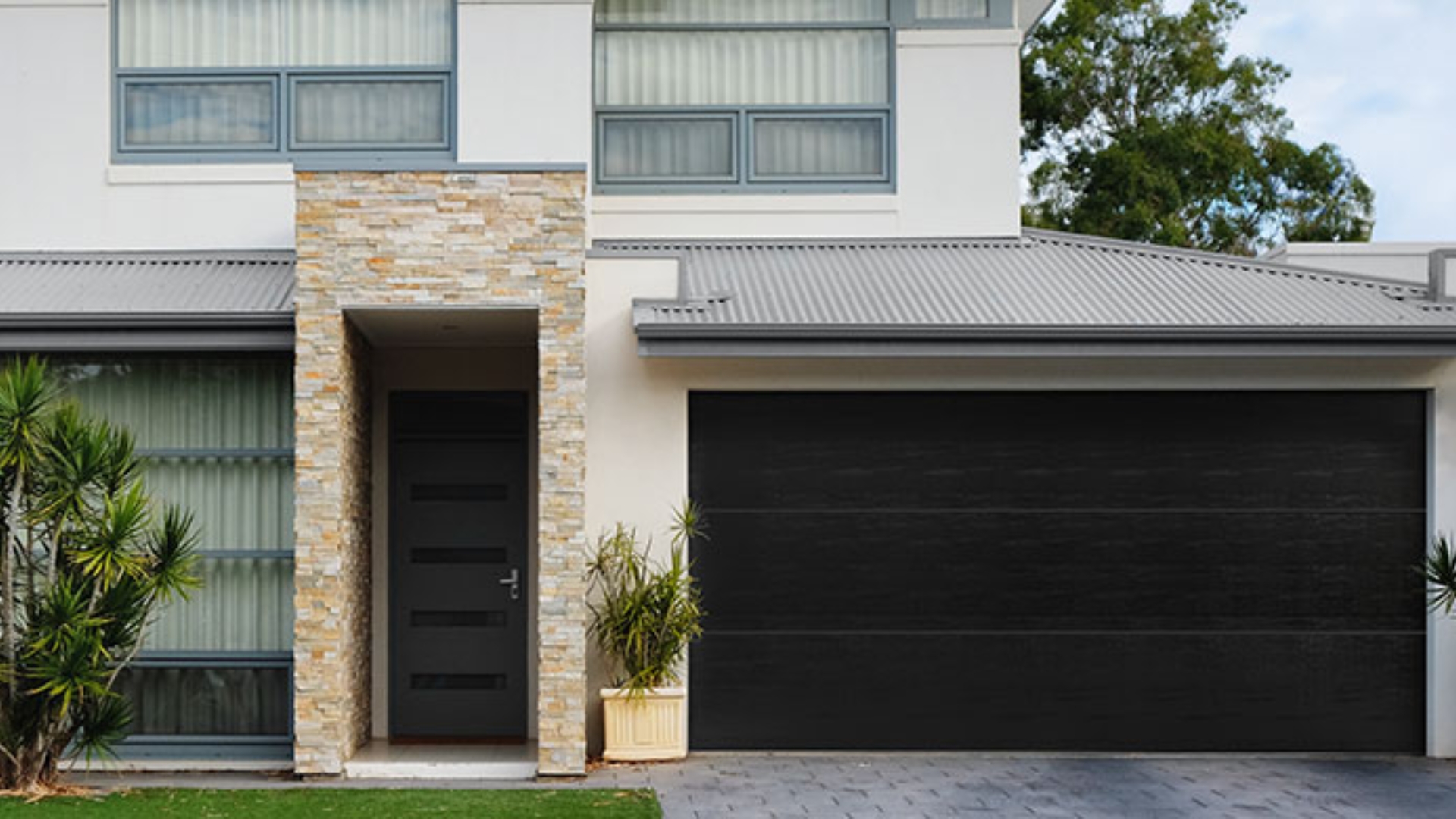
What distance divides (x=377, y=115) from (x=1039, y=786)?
291 inches

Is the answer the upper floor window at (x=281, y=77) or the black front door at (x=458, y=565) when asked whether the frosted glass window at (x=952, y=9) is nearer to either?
the upper floor window at (x=281, y=77)

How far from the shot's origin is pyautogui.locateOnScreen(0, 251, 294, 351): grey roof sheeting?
12.0m

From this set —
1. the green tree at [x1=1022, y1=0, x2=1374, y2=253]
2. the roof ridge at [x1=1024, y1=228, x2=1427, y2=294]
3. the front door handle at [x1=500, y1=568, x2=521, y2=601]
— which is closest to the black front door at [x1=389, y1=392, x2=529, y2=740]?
the front door handle at [x1=500, y1=568, x2=521, y2=601]

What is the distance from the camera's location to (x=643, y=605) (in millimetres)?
12344

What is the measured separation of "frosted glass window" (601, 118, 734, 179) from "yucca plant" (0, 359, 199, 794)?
5.05 meters

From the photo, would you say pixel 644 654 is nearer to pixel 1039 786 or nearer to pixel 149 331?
pixel 1039 786

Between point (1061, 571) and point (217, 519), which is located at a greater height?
point (217, 519)

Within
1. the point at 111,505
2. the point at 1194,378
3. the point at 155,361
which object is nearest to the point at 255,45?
the point at 155,361

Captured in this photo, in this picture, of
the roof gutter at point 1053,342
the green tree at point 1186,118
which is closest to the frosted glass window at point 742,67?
the roof gutter at point 1053,342

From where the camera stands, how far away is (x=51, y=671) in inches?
421

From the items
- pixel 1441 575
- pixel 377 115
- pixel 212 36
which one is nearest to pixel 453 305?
pixel 377 115

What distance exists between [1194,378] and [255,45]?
7.97 metres

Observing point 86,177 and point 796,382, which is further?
point 86,177

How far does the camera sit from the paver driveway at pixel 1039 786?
1078cm
